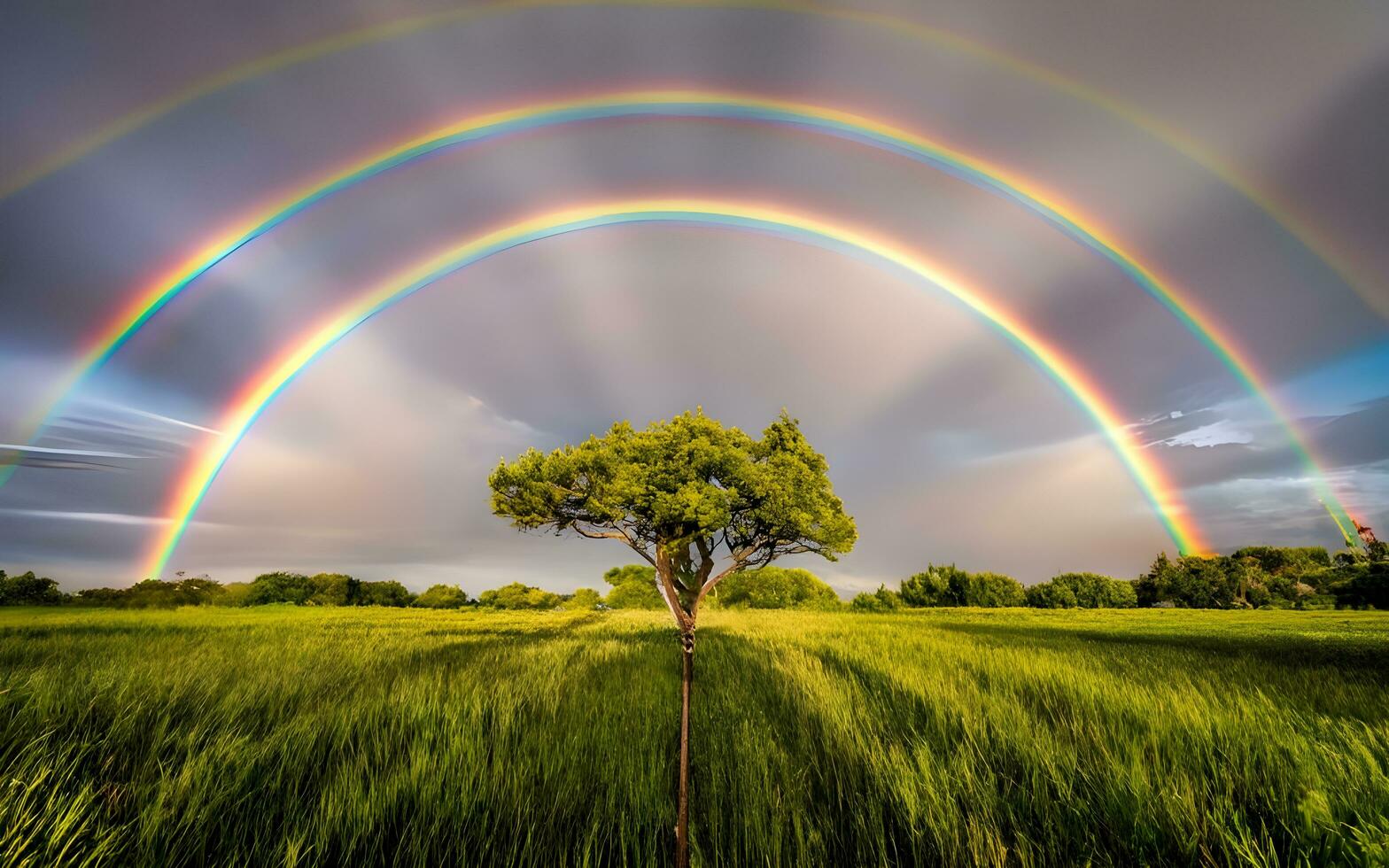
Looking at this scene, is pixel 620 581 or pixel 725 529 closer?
pixel 725 529

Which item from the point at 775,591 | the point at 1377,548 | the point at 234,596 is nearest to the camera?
the point at 1377,548

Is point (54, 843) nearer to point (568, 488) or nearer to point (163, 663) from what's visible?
point (163, 663)

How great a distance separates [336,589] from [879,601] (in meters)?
72.6

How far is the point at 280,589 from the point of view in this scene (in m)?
53.0

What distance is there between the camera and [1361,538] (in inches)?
1588

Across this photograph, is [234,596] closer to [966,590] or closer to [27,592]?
[27,592]

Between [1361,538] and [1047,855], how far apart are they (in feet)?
232

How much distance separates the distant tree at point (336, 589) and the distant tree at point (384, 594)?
0.74 metres

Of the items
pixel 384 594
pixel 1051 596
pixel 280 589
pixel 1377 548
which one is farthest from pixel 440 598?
pixel 1377 548

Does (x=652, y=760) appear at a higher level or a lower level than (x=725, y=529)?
lower

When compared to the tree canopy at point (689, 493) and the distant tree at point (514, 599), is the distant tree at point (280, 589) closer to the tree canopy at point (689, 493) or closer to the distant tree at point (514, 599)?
the distant tree at point (514, 599)

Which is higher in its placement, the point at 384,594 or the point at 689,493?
the point at 689,493

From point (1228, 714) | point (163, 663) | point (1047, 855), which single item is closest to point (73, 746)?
point (163, 663)

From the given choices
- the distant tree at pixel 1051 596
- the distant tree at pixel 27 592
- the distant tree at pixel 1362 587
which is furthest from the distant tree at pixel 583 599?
the distant tree at pixel 1362 587
